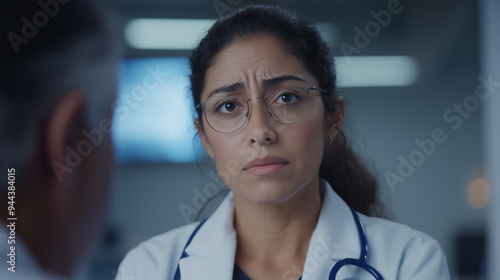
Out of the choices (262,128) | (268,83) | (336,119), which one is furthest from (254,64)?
(336,119)

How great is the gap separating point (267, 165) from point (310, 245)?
0.21 metres

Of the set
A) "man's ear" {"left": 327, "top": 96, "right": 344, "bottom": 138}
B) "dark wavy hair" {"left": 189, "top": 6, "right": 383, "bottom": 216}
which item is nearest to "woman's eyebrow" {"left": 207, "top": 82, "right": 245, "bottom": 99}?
"dark wavy hair" {"left": 189, "top": 6, "right": 383, "bottom": 216}

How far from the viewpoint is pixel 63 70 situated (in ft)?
3.54

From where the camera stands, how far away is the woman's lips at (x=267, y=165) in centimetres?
97

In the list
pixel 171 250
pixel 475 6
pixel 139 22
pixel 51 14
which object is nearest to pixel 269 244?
pixel 171 250

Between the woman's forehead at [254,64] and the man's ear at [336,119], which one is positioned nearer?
the woman's forehead at [254,64]

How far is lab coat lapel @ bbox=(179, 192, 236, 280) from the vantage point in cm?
103

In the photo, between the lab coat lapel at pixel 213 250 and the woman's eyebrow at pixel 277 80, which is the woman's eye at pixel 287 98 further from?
the lab coat lapel at pixel 213 250

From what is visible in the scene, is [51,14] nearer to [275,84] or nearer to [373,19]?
[275,84]

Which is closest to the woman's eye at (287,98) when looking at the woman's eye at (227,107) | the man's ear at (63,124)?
the woman's eye at (227,107)

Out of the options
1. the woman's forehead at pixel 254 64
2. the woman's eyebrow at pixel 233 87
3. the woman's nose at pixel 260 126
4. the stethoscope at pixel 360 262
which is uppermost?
the woman's forehead at pixel 254 64

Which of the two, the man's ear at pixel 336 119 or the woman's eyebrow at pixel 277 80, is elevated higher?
the woman's eyebrow at pixel 277 80

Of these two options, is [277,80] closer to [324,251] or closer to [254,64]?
[254,64]

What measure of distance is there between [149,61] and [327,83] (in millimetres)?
969
